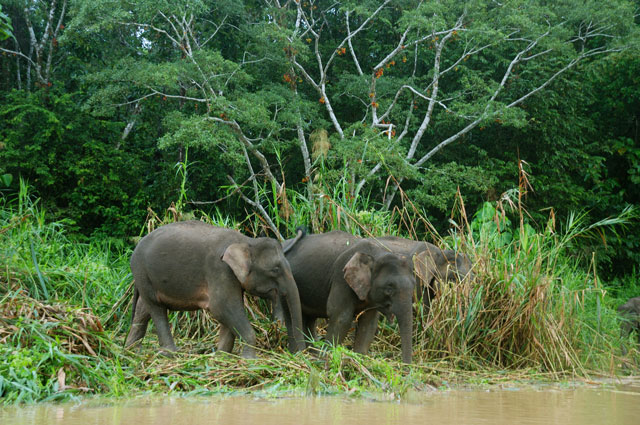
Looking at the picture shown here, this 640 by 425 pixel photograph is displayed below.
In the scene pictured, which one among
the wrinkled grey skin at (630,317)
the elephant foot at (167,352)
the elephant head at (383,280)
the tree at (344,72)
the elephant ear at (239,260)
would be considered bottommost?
the wrinkled grey skin at (630,317)

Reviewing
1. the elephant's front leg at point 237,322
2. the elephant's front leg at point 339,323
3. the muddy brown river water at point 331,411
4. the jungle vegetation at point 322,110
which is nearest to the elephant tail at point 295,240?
the elephant's front leg at point 339,323

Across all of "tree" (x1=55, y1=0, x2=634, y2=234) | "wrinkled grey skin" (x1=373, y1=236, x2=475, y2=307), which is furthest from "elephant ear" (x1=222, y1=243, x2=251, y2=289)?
"tree" (x1=55, y1=0, x2=634, y2=234)

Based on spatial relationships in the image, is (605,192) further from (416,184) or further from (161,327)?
(161,327)

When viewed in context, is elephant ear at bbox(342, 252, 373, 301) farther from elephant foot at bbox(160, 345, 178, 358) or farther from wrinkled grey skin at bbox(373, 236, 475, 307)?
elephant foot at bbox(160, 345, 178, 358)

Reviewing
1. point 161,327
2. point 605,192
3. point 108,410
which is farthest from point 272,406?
point 605,192

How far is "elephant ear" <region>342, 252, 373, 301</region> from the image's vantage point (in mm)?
5867

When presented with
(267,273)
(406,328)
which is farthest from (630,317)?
(267,273)

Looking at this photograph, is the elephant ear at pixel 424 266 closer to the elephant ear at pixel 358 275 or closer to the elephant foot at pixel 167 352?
the elephant ear at pixel 358 275

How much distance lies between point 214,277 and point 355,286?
107 cm

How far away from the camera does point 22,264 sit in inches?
286

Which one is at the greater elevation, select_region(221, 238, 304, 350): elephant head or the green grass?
select_region(221, 238, 304, 350): elephant head

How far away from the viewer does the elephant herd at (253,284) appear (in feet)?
18.9

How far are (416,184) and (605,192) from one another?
521cm

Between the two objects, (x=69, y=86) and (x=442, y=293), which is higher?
(x=69, y=86)
